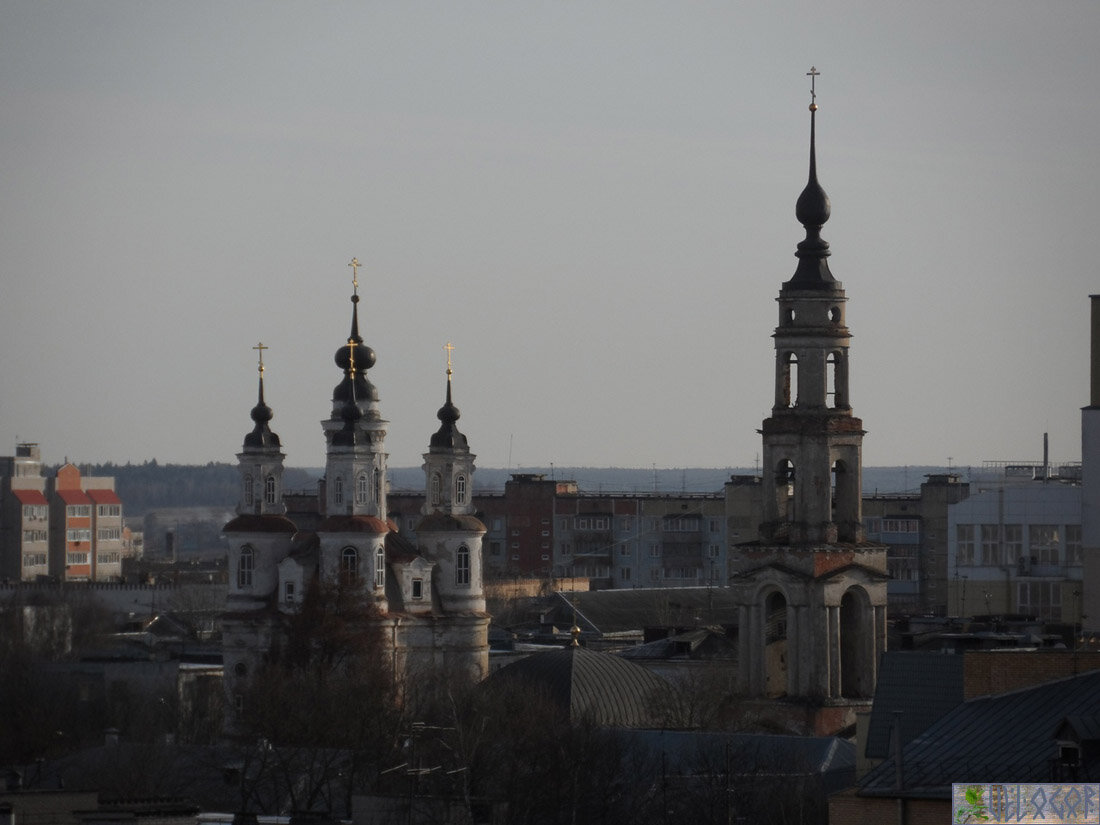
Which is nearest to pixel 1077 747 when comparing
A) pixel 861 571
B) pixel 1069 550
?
pixel 861 571

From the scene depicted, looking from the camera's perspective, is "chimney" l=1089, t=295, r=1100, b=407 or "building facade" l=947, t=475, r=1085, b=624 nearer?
"chimney" l=1089, t=295, r=1100, b=407

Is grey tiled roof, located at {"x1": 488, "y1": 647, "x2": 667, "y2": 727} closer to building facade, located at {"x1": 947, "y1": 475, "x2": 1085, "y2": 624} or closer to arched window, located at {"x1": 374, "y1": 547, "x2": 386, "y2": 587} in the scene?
arched window, located at {"x1": 374, "y1": 547, "x2": 386, "y2": 587}

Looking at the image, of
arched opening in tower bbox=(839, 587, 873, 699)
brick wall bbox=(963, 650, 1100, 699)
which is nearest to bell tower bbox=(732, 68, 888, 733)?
arched opening in tower bbox=(839, 587, 873, 699)

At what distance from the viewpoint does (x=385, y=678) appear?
101m

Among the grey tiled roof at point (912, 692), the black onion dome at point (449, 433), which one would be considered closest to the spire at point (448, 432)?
the black onion dome at point (449, 433)

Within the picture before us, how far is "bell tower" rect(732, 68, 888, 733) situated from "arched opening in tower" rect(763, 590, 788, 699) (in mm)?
24

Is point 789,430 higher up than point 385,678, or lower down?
higher up

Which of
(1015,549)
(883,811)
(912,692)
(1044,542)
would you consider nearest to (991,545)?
(1015,549)

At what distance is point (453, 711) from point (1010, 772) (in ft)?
114

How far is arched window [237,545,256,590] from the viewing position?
378ft

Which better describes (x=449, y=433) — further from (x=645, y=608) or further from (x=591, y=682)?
(x=645, y=608)

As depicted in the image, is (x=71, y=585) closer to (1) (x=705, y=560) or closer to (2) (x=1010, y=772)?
(1) (x=705, y=560)

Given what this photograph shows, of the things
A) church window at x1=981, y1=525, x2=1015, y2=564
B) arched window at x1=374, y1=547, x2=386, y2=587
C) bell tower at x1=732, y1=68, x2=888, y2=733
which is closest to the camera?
bell tower at x1=732, y1=68, x2=888, y2=733

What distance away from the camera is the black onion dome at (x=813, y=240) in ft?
291
